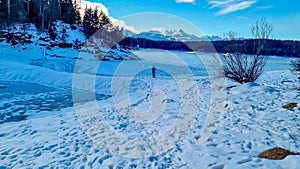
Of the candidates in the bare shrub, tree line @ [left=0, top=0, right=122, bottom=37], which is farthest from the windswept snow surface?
tree line @ [left=0, top=0, right=122, bottom=37]

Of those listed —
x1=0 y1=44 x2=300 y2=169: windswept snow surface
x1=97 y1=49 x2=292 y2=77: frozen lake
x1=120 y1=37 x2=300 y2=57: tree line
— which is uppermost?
x1=120 y1=37 x2=300 y2=57: tree line

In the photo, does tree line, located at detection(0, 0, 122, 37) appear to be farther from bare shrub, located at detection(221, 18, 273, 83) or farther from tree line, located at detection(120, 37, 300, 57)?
bare shrub, located at detection(221, 18, 273, 83)

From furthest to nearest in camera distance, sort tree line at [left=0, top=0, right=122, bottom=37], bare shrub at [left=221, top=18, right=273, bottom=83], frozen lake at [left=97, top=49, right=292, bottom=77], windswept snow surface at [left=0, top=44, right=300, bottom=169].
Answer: tree line at [left=0, top=0, right=122, bottom=37] → frozen lake at [left=97, top=49, right=292, bottom=77] → bare shrub at [left=221, top=18, right=273, bottom=83] → windswept snow surface at [left=0, top=44, right=300, bottom=169]

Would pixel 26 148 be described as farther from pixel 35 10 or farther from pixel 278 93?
pixel 35 10

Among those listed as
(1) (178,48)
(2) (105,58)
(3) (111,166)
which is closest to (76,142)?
(3) (111,166)

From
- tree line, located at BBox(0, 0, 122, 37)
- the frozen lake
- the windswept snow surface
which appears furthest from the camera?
tree line, located at BBox(0, 0, 122, 37)

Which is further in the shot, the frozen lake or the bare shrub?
the frozen lake

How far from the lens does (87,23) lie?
4391cm

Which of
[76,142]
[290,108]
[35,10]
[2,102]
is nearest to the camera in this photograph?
[76,142]

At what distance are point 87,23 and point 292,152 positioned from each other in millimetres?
44555

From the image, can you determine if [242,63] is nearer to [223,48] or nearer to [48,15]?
[223,48]

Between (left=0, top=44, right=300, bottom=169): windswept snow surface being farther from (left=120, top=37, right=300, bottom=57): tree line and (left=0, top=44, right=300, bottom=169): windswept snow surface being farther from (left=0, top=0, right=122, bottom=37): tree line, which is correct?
(left=0, top=0, right=122, bottom=37): tree line

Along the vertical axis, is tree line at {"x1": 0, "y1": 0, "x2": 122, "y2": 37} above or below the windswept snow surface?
above

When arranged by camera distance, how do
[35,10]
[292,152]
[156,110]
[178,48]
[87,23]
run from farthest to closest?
[178,48]
[87,23]
[35,10]
[156,110]
[292,152]
